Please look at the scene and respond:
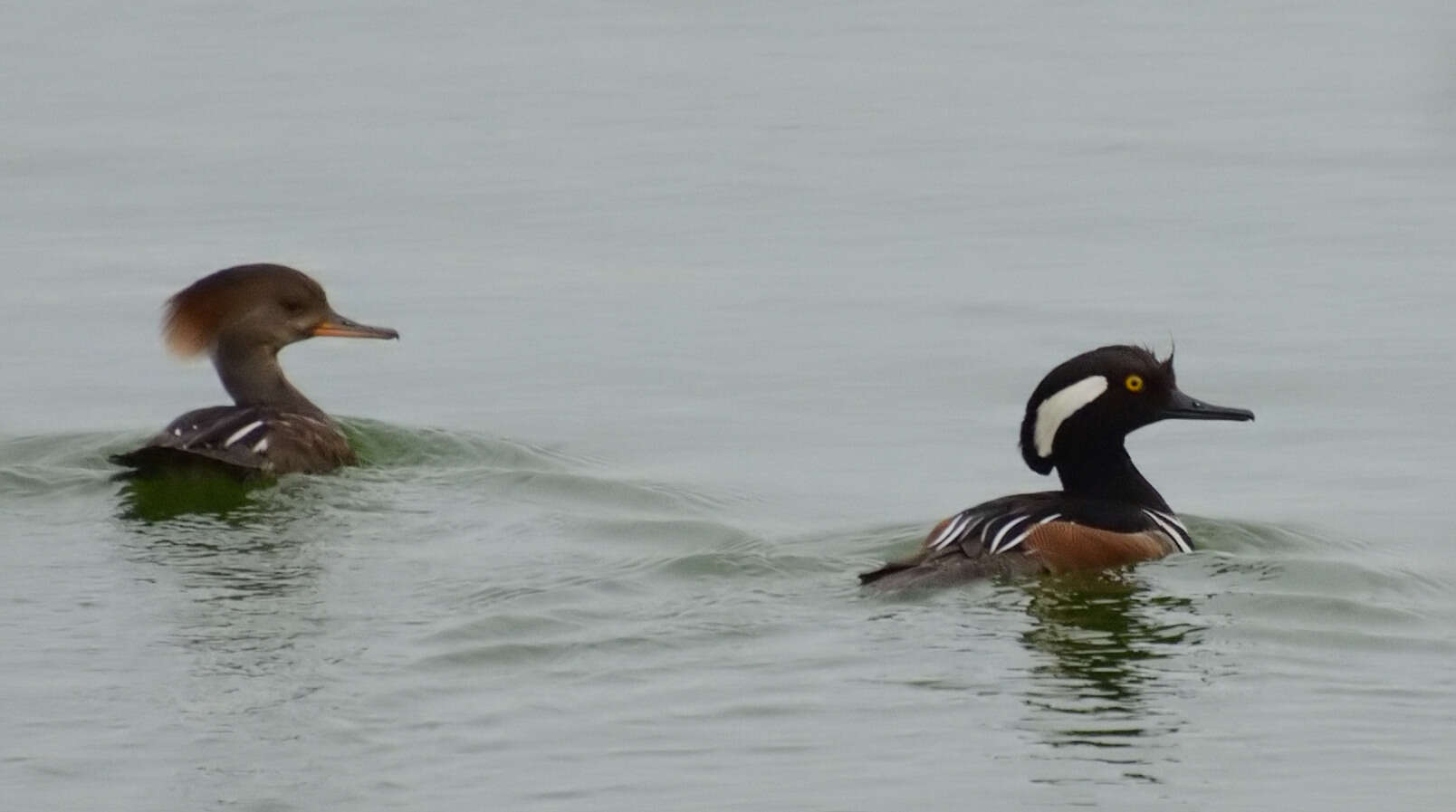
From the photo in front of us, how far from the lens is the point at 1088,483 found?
454 inches

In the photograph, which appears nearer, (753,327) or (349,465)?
(349,465)

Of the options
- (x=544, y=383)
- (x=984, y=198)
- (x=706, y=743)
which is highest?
(x=984, y=198)

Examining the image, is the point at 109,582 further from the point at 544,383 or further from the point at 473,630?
the point at 544,383

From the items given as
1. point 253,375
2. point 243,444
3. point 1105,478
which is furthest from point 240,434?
point 1105,478

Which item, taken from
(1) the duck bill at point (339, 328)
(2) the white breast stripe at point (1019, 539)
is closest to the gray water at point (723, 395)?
(2) the white breast stripe at point (1019, 539)

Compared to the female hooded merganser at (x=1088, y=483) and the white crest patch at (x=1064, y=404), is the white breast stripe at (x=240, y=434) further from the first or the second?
the white crest patch at (x=1064, y=404)

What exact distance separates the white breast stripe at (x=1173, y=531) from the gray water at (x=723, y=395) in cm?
12

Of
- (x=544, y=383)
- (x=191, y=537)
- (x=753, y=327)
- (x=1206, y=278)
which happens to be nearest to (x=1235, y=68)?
(x=1206, y=278)

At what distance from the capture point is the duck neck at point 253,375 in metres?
13.5

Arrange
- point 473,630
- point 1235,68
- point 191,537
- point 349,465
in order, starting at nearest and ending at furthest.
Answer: point 473,630, point 191,537, point 349,465, point 1235,68

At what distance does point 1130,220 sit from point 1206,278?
158 cm

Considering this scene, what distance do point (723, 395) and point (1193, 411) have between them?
3800 millimetres

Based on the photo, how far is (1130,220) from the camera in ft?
60.5

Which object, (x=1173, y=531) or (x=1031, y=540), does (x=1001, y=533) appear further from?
(x=1173, y=531)
